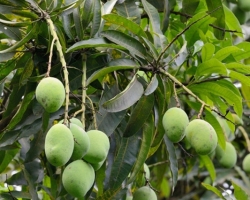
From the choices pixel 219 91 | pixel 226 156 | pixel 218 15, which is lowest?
pixel 226 156

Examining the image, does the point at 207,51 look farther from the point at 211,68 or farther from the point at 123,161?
the point at 123,161

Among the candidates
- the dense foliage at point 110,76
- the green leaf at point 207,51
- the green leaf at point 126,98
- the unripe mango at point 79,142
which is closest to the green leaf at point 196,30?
the dense foliage at point 110,76

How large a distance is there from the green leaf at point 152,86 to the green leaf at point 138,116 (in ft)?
0.18

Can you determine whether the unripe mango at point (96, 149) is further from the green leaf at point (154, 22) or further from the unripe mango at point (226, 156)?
the unripe mango at point (226, 156)

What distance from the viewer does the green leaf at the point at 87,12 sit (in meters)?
1.06

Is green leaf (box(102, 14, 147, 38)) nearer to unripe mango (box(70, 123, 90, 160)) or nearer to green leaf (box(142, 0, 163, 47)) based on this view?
green leaf (box(142, 0, 163, 47))

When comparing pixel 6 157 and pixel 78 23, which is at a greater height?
pixel 78 23

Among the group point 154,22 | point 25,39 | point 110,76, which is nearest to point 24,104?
point 25,39

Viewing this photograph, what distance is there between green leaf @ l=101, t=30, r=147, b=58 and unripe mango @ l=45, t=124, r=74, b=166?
0.30 m

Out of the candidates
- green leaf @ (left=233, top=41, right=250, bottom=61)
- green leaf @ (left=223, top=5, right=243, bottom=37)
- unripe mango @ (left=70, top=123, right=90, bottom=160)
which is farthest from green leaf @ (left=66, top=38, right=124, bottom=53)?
green leaf @ (left=223, top=5, right=243, bottom=37)

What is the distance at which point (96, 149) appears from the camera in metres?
0.80

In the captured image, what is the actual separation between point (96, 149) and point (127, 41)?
289 mm

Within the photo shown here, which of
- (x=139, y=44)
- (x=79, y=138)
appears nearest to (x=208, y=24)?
(x=139, y=44)

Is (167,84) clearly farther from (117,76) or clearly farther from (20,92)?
(20,92)
